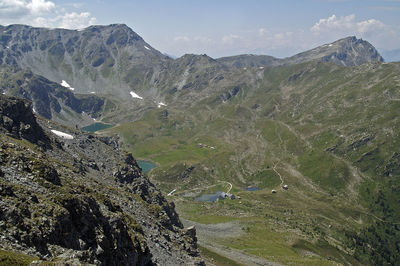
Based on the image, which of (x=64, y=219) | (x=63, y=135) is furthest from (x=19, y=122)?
(x=64, y=219)

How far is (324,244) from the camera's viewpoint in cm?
16212

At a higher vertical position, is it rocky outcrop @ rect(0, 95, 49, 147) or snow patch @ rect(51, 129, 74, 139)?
rocky outcrop @ rect(0, 95, 49, 147)

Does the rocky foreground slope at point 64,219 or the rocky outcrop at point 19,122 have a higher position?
the rocky outcrop at point 19,122

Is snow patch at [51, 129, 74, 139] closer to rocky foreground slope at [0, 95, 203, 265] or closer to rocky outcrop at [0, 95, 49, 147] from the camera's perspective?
rocky outcrop at [0, 95, 49, 147]

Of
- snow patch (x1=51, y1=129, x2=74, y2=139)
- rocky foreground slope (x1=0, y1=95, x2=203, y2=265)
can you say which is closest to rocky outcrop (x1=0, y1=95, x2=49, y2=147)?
rocky foreground slope (x1=0, y1=95, x2=203, y2=265)

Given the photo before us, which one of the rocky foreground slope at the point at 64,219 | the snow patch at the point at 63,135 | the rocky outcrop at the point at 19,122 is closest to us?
the rocky foreground slope at the point at 64,219

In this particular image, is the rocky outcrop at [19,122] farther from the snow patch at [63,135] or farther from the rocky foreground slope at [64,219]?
the snow patch at [63,135]

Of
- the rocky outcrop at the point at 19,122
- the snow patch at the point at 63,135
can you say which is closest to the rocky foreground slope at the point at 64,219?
the rocky outcrop at the point at 19,122

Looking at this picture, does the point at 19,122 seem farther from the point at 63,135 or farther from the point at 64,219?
the point at 64,219

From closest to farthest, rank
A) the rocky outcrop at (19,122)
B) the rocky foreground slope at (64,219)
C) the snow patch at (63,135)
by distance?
the rocky foreground slope at (64,219) < the rocky outcrop at (19,122) < the snow patch at (63,135)

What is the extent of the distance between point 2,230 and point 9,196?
5847 millimetres

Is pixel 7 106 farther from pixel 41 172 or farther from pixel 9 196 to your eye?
pixel 9 196

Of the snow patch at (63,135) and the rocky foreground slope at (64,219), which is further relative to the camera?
the snow patch at (63,135)

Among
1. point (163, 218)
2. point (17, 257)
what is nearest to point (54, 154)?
point (163, 218)
